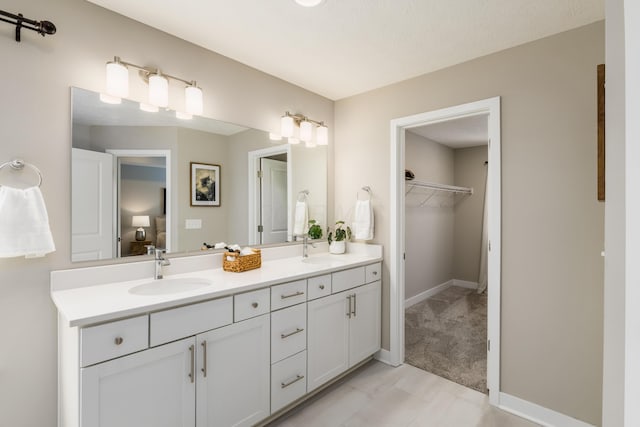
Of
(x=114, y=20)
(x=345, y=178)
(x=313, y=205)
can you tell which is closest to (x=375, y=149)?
(x=345, y=178)

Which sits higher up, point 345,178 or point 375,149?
point 375,149

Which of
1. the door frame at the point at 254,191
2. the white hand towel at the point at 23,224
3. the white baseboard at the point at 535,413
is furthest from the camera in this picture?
the door frame at the point at 254,191

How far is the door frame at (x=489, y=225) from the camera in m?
2.11

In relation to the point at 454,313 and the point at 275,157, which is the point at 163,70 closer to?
the point at 275,157

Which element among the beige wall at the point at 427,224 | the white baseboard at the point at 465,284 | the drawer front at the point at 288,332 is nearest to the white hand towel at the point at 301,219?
the drawer front at the point at 288,332

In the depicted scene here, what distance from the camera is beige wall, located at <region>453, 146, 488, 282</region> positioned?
16.0ft

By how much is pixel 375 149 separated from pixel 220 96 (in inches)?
53.2

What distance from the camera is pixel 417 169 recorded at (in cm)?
417

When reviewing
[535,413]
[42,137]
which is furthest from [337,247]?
[42,137]

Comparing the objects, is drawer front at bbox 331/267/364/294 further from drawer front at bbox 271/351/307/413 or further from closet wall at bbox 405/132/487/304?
closet wall at bbox 405/132/487/304

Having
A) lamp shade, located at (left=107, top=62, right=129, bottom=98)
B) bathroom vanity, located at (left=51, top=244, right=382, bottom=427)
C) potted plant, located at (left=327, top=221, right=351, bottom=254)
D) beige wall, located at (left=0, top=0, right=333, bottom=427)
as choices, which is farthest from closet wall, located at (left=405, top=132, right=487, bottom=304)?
beige wall, located at (left=0, top=0, right=333, bottom=427)

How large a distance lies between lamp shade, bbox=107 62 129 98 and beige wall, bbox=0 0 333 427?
6 centimetres

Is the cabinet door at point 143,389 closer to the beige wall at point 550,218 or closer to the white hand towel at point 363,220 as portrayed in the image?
the white hand towel at point 363,220

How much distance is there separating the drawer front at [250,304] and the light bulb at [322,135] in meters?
1.58
